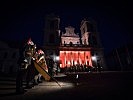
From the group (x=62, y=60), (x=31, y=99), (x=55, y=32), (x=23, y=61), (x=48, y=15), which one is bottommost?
(x=31, y=99)

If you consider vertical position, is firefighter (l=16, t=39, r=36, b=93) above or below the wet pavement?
above

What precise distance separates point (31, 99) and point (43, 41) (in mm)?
32163

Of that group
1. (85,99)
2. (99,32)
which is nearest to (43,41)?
(99,32)

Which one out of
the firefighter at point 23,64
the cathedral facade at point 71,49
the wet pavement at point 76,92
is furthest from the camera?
the cathedral facade at point 71,49

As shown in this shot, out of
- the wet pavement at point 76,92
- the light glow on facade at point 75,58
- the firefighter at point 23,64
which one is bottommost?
the wet pavement at point 76,92

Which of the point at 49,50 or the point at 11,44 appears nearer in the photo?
the point at 49,50

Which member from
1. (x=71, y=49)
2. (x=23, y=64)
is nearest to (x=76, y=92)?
(x=23, y=64)

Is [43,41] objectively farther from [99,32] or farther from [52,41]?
[99,32]

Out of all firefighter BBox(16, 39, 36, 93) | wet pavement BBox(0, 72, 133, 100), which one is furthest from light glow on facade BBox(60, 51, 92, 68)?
firefighter BBox(16, 39, 36, 93)

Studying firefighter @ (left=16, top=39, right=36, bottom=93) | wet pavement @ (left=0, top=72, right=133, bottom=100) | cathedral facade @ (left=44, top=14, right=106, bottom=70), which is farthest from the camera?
cathedral facade @ (left=44, top=14, right=106, bottom=70)

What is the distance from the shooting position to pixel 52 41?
35.2 metres

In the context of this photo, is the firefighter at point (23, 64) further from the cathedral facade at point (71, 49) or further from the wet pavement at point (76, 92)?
the cathedral facade at point (71, 49)

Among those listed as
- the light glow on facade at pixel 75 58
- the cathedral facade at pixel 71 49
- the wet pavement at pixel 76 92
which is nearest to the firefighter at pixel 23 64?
the wet pavement at pixel 76 92

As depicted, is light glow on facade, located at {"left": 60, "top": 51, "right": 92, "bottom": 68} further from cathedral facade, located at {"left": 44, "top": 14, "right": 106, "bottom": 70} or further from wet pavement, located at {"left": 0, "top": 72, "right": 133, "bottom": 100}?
wet pavement, located at {"left": 0, "top": 72, "right": 133, "bottom": 100}
